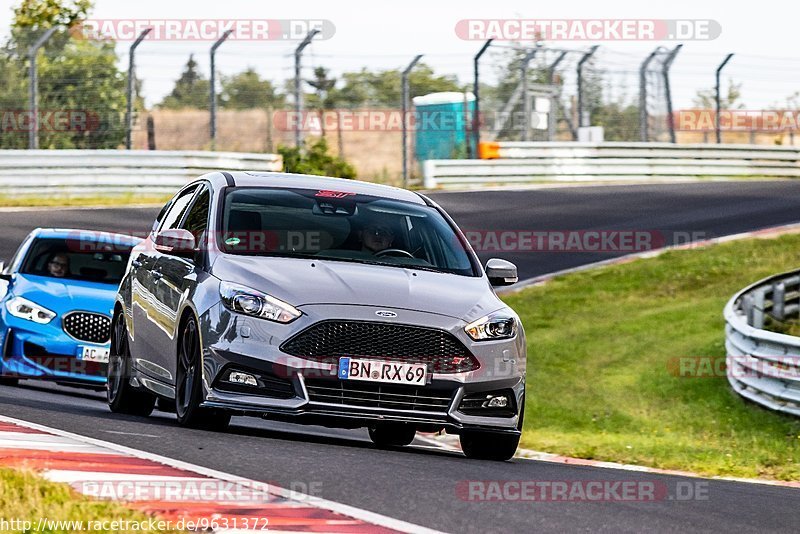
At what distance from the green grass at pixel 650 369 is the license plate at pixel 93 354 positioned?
3.82 meters

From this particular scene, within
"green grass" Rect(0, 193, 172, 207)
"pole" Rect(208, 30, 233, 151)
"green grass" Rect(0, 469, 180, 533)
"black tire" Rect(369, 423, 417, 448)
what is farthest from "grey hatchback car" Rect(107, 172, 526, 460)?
"pole" Rect(208, 30, 233, 151)

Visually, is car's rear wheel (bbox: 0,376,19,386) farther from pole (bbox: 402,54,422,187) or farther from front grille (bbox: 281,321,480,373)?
pole (bbox: 402,54,422,187)

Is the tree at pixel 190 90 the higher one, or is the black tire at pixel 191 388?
the tree at pixel 190 90

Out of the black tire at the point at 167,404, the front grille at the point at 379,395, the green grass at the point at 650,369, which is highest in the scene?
the front grille at the point at 379,395

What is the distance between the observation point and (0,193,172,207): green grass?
27641 millimetres

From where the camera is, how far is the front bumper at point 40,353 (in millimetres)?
13516

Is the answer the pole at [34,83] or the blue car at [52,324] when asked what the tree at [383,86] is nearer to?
the pole at [34,83]

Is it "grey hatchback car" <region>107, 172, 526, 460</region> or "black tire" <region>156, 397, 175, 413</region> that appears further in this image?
"black tire" <region>156, 397, 175, 413</region>

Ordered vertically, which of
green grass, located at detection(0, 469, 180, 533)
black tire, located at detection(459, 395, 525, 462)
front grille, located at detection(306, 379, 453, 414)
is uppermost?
green grass, located at detection(0, 469, 180, 533)

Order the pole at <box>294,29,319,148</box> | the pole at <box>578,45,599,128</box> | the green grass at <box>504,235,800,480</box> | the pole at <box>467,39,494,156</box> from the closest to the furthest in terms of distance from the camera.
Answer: the green grass at <box>504,235,800,480</box> < the pole at <box>294,29,319,148</box> < the pole at <box>467,39,494,156</box> < the pole at <box>578,45,599,128</box>

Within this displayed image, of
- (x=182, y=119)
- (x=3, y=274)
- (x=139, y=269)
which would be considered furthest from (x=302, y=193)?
(x=182, y=119)

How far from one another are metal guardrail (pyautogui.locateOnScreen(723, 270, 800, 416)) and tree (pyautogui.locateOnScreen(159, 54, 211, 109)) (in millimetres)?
14609

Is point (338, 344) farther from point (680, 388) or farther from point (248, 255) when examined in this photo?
point (680, 388)

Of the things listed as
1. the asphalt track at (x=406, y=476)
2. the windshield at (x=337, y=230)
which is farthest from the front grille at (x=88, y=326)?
the windshield at (x=337, y=230)
